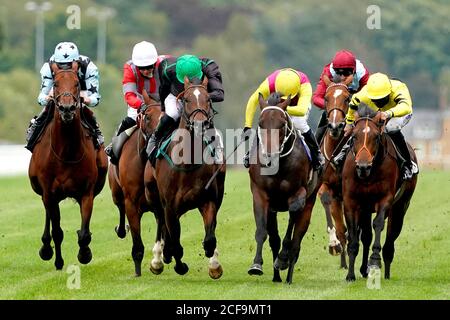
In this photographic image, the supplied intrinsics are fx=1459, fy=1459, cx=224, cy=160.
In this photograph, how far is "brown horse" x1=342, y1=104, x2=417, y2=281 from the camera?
45.4ft

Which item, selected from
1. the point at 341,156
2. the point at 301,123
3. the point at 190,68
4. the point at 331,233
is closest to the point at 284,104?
the point at 301,123

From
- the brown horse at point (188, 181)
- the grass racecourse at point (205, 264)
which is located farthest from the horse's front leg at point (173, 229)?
the grass racecourse at point (205, 264)

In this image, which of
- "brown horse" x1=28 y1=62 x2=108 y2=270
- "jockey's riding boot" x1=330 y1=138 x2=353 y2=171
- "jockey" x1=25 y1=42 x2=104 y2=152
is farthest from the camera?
"jockey" x1=25 y1=42 x2=104 y2=152

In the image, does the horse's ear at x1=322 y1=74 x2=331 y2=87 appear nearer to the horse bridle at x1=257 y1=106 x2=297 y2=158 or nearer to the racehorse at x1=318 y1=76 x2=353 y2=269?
the racehorse at x1=318 y1=76 x2=353 y2=269

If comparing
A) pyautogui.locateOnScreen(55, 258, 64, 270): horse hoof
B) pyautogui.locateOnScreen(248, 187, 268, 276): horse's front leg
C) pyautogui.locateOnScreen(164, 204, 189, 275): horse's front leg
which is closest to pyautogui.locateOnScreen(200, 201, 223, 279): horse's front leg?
pyautogui.locateOnScreen(164, 204, 189, 275): horse's front leg

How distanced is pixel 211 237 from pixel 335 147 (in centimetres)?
306

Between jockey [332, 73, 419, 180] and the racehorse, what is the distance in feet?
2.66

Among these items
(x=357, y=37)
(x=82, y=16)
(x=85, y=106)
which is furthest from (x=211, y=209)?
(x=357, y=37)

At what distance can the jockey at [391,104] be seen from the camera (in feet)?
47.1

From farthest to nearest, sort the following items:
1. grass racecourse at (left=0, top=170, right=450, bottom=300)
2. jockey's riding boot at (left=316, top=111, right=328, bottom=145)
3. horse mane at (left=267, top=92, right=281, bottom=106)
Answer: jockey's riding boot at (left=316, top=111, right=328, bottom=145) < horse mane at (left=267, top=92, right=281, bottom=106) < grass racecourse at (left=0, top=170, right=450, bottom=300)

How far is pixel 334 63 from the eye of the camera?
1638 cm

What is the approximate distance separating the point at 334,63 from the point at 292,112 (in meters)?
2.63

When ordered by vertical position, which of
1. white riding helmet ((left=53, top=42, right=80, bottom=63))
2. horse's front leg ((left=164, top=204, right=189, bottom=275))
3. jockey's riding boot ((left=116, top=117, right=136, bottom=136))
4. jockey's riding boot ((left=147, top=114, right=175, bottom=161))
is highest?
white riding helmet ((left=53, top=42, right=80, bottom=63))

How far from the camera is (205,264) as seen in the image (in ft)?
52.7
